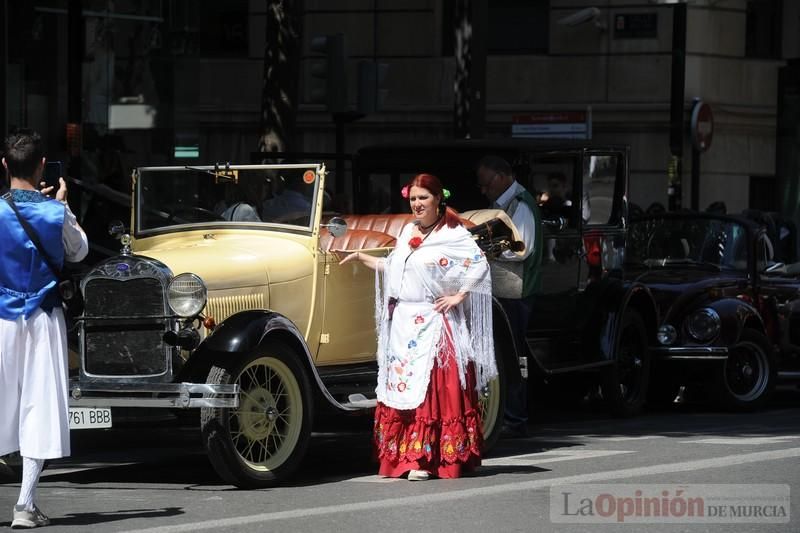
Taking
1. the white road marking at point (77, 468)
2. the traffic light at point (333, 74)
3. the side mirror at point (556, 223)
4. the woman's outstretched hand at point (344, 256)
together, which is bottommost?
the white road marking at point (77, 468)

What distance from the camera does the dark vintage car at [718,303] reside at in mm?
13680

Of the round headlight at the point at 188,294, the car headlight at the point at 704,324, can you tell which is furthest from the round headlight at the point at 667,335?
the round headlight at the point at 188,294

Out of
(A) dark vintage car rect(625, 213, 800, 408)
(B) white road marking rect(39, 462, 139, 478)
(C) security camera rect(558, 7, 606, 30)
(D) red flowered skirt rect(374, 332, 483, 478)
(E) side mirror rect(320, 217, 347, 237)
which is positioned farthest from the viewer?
(C) security camera rect(558, 7, 606, 30)

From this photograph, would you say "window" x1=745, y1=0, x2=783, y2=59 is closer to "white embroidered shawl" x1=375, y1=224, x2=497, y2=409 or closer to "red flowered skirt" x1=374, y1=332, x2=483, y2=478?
"white embroidered shawl" x1=375, y1=224, x2=497, y2=409

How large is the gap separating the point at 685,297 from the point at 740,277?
2.31 ft

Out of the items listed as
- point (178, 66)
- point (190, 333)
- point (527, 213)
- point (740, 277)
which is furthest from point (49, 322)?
point (178, 66)

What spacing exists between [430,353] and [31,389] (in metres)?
2.48

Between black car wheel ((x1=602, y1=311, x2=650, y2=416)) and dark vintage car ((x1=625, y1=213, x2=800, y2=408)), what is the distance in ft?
1.22

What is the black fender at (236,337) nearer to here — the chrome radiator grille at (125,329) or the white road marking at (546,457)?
the chrome radiator grille at (125,329)

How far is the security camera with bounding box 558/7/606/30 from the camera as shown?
2497 cm

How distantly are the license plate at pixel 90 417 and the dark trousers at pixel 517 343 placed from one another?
3.49 m

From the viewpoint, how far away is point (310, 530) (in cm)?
748

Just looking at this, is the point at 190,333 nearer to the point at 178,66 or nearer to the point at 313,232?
the point at 313,232

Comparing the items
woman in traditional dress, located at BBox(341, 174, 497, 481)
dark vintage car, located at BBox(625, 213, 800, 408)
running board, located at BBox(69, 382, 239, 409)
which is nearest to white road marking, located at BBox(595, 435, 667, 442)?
woman in traditional dress, located at BBox(341, 174, 497, 481)
